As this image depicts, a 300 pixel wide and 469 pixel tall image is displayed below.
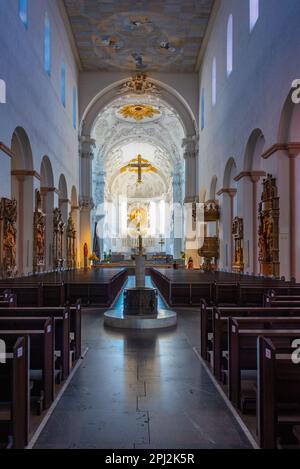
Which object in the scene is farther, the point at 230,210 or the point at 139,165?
the point at 139,165

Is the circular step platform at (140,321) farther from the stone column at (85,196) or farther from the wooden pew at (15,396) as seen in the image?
the stone column at (85,196)

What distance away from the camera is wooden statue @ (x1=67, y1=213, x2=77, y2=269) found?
22344mm

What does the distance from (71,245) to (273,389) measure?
66.8ft

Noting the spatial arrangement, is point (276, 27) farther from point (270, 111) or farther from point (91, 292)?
point (91, 292)

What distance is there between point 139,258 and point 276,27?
6.72 metres

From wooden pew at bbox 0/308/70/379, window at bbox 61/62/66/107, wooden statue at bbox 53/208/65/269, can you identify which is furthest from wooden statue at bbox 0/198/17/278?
window at bbox 61/62/66/107

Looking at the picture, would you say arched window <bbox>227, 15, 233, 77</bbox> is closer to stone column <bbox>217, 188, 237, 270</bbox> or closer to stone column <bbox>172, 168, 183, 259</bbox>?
stone column <bbox>217, 188, 237, 270</bbox>

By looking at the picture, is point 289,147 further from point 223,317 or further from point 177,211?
point 177,211

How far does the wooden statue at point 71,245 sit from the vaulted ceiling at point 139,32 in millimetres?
8548

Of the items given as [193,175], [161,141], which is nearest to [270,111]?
[193,175]

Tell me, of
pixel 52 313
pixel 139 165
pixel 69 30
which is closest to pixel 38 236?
pixel 52 313

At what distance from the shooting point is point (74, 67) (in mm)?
23531

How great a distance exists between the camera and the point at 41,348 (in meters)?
4.32

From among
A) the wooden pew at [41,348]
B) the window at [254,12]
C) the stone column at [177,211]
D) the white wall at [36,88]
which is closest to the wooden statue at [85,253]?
the white wall at [36,88]
